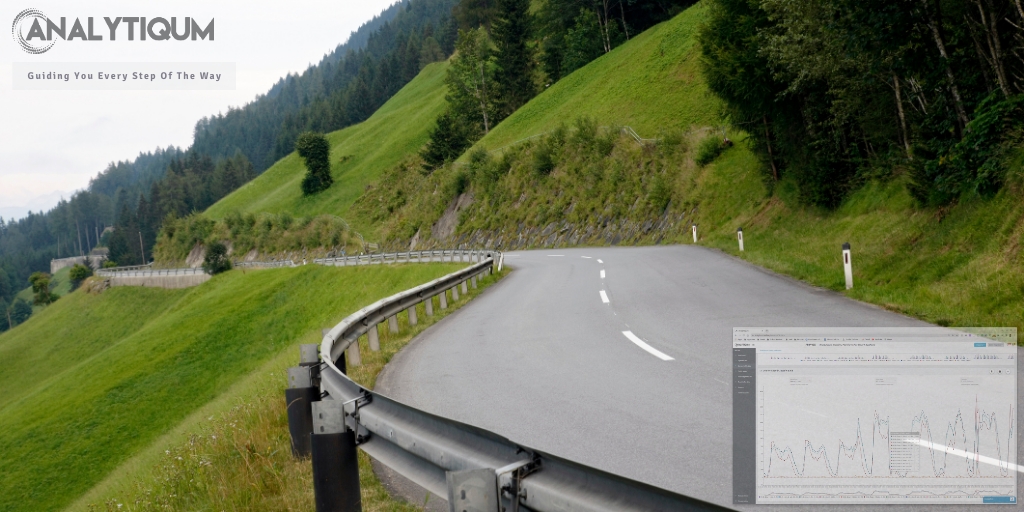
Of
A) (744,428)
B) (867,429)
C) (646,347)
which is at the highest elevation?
(867,429)

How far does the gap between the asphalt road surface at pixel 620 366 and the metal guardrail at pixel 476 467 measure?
1.16m

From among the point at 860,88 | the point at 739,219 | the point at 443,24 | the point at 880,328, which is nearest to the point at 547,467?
the point at 880,328

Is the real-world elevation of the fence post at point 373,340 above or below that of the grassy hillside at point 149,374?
above

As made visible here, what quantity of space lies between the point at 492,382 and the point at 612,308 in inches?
234

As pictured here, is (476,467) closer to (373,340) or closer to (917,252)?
(373,340)

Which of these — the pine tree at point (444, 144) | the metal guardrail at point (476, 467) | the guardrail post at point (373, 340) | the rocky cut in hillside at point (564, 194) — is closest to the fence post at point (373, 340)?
the guardrail post at point (373, 340)

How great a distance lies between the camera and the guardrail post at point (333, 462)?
425 cm

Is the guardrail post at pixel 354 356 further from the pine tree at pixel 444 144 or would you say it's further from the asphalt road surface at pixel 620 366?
the pine tree at pixel 444 144

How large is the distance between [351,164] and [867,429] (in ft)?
351

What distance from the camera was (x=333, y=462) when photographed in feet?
14.2

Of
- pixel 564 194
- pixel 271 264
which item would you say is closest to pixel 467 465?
pixel 564 194

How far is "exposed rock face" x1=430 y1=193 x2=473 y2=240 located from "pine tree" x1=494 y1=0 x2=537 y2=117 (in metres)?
25.6

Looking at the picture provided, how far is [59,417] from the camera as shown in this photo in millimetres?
28328

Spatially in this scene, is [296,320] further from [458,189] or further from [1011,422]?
[1011,422]
